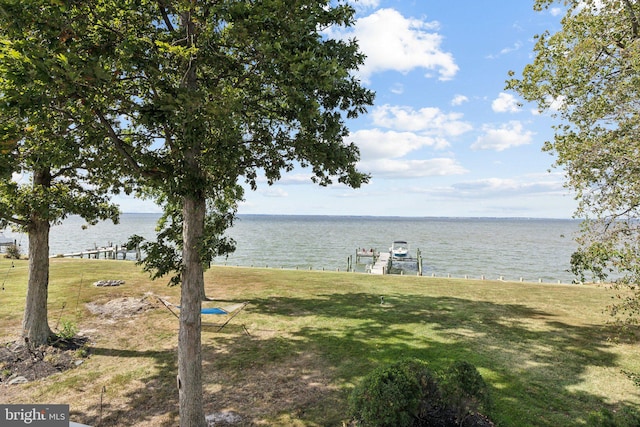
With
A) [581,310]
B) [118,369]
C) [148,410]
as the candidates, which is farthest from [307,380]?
[581,310]

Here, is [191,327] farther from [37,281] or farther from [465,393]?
[37,281]

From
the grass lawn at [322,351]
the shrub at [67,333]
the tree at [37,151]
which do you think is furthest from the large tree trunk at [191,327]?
the shrub at [67,333]

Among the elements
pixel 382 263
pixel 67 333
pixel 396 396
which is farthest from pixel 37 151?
pixel 382 263

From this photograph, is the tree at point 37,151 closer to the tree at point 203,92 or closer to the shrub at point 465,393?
the tree at point 203,92

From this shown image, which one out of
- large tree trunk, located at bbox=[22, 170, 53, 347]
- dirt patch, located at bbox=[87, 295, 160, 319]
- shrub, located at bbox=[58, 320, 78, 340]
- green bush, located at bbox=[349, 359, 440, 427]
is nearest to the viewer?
green bush, located at bbox=[349, 359, 440, 427]

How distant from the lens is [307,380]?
844 cm

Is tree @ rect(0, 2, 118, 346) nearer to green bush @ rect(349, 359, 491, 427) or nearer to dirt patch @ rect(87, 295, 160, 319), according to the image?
dirt patch @ rect(87, 295, 160, 319)

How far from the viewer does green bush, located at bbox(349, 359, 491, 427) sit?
17.4ft

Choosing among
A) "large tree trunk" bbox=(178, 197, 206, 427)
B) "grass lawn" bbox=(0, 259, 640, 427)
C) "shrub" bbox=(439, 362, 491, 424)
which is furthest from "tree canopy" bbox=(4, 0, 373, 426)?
"shrub" bbox=(439, 362, 491, 424)

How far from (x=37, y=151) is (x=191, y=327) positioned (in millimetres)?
4264

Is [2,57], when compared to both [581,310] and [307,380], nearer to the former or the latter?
[307,380]

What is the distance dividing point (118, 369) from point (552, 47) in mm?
15272

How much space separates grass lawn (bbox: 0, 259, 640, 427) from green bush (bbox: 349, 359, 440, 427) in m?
1.32

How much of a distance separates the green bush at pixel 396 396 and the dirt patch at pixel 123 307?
457 inches
